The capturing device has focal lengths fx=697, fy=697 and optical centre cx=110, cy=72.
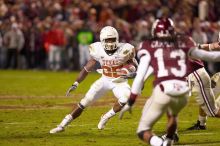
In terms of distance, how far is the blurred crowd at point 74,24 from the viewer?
20.0 m

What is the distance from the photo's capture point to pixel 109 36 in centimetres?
951

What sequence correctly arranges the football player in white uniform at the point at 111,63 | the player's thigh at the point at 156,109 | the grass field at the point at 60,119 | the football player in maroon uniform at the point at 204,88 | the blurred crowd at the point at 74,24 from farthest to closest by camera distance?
the blurred crowd at the point at 74,24 < the football player in white uniform at the point at 111,63 < the football player in maroon uniform at the point at 204,88 < the grass field at the point at 60,119 < the player's thigh at the point at 156,109

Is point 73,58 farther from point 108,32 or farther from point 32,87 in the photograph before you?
point 108,32

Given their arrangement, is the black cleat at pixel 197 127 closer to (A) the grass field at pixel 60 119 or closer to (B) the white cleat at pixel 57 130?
(A) the grass field at pixel 60 119

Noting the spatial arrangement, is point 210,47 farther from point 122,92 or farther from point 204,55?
point 204,55

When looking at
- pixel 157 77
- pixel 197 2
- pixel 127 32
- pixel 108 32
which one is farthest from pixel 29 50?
pixel 157 77

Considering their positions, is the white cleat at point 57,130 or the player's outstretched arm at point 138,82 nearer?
the player's outstretched arm at point 138,82

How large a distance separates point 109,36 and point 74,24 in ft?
40.7

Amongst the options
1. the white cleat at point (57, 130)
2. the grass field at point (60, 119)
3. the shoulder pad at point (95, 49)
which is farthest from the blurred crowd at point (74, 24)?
the white cleat at point (57, 130)

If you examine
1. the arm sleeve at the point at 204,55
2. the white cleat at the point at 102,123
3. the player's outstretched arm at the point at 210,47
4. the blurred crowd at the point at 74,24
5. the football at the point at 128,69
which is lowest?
the blurred crowd at the point at 74,24

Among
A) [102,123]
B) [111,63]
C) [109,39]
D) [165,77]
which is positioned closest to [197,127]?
[102,123]

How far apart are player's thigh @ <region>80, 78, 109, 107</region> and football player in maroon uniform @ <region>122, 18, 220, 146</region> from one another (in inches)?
78.9

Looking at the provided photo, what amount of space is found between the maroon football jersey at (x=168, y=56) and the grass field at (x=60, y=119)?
5.14ft

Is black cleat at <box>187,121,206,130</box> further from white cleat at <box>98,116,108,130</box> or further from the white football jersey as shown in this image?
Result: the white football jersey
